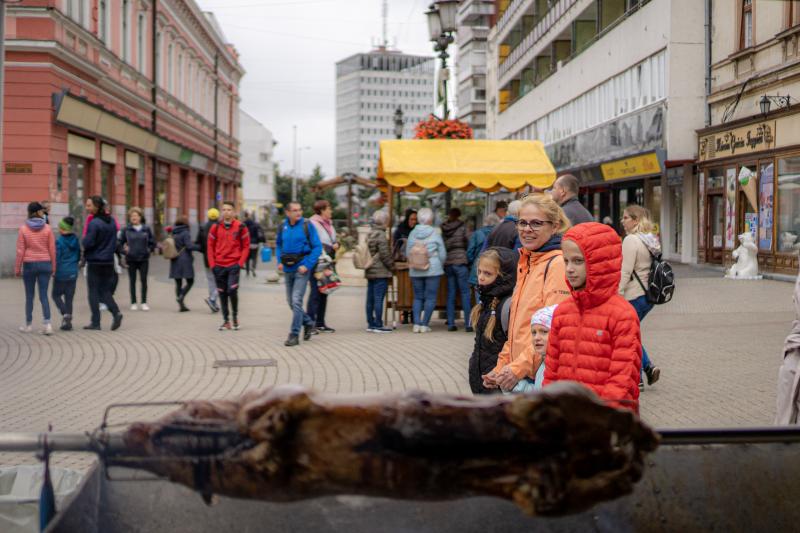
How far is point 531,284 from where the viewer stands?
185 inches

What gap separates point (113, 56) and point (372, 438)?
102 ft

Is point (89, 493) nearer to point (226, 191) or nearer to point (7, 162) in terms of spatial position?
point (7, 162)

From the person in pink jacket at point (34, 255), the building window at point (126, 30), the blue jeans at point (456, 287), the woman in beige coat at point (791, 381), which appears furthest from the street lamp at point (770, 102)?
the building window at point (126, 30)

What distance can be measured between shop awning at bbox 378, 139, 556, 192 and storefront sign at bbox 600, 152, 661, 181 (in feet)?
51.4

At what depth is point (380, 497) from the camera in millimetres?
2178

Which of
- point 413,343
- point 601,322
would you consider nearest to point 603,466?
point 601,322

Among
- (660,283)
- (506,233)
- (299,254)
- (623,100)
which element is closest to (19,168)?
(299,254)

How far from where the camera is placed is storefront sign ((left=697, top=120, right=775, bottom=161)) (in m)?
23.2

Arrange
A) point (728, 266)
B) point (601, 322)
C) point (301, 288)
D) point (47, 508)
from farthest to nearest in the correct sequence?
point (728, 266)
point (301, 288)
point (601, 322)
point (47, 508)

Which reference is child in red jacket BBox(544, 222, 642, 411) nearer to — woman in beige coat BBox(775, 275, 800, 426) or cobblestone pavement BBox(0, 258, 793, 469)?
woman in beige coat BBox(775, 275, 800, 426)

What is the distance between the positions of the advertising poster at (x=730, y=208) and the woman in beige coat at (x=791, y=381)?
22146 millimetres

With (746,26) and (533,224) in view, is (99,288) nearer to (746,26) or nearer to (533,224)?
(533,224)

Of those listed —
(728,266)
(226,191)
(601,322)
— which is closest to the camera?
(601,322)

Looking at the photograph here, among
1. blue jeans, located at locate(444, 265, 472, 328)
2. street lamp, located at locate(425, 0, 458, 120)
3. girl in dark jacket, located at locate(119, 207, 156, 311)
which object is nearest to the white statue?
street lamp, located at locate(425, 0, 458, 120)
